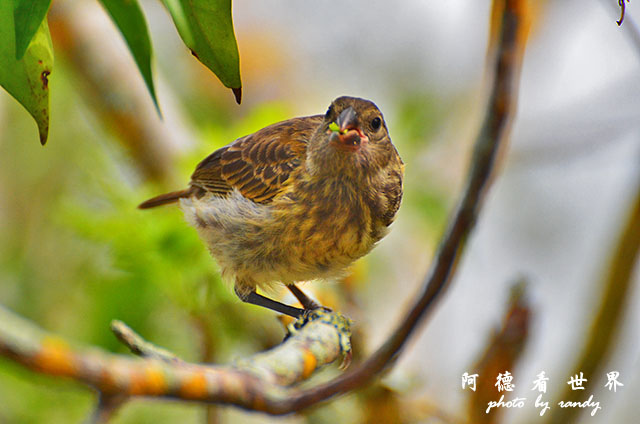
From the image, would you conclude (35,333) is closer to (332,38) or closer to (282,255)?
(282,255)

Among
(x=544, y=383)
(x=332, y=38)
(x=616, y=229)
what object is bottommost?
(x=544, y=383)

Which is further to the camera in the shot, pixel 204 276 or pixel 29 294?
pixel 29 294

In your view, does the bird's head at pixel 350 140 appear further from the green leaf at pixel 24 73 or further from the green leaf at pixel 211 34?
the green leaf at pixel 24 73

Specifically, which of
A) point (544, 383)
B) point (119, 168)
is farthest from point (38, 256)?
point (544, 383)

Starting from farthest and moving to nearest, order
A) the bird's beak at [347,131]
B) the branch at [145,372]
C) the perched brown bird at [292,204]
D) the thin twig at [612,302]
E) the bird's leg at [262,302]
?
the thin twig at [612,302] < the bird's leg at [262,302] < the perched brown bird at [292,204] < the bird's beak at [347,131] < the branch at [145,372]

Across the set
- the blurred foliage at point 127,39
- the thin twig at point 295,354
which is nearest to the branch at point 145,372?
the thin twig at point 295,354

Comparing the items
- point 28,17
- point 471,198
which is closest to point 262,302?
point 471,198

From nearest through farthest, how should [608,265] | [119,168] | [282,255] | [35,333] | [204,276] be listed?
[35,333] < [282,255] < [204,276] < [608,265] < [119,168]
